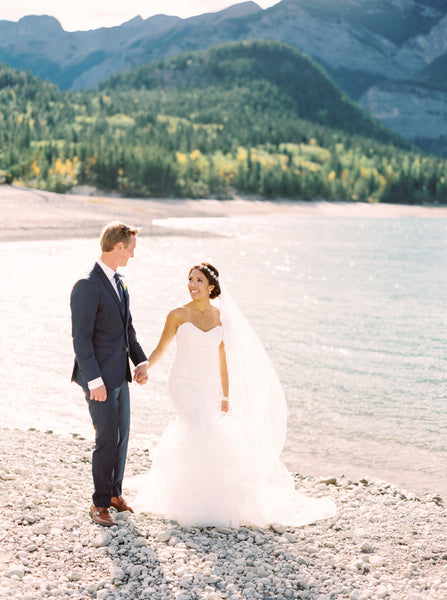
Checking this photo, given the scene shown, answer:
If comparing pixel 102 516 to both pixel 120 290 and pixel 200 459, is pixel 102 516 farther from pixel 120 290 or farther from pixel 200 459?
pixel 120 290

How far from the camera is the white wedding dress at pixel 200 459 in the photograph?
6848 mm

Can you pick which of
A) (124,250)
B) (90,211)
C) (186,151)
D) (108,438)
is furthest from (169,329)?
(186,151)

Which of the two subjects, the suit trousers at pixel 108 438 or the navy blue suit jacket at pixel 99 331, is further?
the suit trousers at pixel 108 438

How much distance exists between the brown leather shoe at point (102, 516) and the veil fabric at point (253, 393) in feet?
5.08

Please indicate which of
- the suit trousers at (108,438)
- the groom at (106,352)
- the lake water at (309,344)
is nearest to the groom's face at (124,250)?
the groom at (106,352)

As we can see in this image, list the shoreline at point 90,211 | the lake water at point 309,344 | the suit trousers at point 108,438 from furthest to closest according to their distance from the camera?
the shoreline at point 90,211, the lake water at point 309,344, the suit trousers at point 108,438

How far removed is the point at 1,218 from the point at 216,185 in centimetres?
5175

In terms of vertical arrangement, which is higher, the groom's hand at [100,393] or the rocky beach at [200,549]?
the groom's hand at [100,393]

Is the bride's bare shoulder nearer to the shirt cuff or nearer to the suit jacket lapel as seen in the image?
the suit jacket lapel

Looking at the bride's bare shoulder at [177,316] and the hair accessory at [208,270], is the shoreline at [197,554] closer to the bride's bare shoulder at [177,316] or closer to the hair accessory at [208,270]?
the bride's bare shoulder at [177,316]

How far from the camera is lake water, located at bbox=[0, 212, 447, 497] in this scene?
11.9 metres

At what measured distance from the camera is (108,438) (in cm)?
657

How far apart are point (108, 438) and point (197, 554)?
4.39ft

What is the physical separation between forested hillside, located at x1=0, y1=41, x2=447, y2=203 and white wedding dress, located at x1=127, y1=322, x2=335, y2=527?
68148 millimetres
